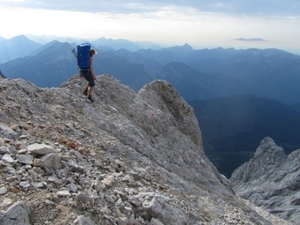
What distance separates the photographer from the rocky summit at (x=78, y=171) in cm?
875

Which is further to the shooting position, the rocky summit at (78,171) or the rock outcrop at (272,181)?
the rock outcrop at (272,181)

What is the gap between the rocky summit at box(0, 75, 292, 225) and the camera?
8750 millimetres

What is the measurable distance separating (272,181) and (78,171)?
101179mm

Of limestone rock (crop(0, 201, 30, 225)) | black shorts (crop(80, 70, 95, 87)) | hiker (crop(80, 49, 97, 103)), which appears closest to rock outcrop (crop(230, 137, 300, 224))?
hiker (crop(80, 49, 97, 103))

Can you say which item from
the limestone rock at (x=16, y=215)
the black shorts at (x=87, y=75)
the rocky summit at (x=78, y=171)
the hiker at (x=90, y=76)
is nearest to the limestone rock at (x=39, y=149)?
the rocky summit at (x=78, y=171)

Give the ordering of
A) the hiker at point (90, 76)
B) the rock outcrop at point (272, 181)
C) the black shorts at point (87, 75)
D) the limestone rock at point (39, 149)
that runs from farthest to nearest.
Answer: the rock outcrop at point (272, 181) < the black shorts at point (87, 75) < the hiker at point (90, 76) < the limestone rock at point (39, 149)

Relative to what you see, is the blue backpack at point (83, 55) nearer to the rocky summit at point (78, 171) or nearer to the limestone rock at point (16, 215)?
the rocky summit at point (78, 171)

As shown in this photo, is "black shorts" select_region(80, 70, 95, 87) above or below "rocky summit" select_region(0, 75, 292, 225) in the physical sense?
above

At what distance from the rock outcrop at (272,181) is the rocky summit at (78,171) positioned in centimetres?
5506

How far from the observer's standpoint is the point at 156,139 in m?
28.2

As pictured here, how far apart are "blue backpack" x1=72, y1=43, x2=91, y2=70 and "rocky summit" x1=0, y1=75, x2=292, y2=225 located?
2391 millimetres

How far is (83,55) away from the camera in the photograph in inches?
866

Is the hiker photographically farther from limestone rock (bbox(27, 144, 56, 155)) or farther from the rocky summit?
limestone rock (bbox(27, 144, 56, 155))

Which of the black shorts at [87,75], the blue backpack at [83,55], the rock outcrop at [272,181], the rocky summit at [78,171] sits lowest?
the rock outcrop at [272,181]
